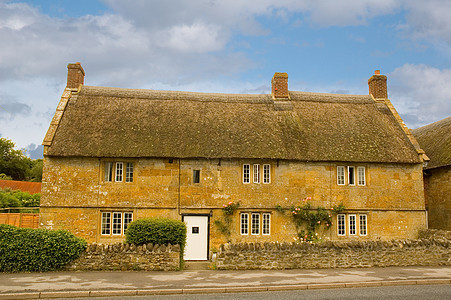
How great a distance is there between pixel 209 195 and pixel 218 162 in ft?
5.74

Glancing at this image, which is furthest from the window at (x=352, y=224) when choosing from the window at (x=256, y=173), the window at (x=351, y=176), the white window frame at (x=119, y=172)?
the white window frame at (x=119, y=172)

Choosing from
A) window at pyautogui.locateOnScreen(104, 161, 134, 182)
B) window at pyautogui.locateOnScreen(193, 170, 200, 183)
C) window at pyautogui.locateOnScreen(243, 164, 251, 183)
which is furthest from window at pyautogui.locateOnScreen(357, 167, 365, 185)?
window at pyautogui.locateOnScreen(104, 161, 134, 182)

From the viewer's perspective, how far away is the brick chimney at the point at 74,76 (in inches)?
869

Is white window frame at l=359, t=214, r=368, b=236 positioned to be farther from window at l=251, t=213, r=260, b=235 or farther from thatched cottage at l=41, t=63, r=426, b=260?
window at l=251, t=213, r=260, b=235

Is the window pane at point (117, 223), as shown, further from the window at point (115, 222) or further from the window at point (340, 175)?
the window at point (340, 175)

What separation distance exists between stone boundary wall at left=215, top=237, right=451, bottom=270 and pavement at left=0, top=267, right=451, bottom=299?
454mm

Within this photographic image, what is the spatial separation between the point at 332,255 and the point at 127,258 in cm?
823

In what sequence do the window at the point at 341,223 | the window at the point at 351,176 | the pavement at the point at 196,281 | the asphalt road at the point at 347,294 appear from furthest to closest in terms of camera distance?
1. the window at the point at 351,176
2. the window at the point at 341,223
3. the pavement at the point at 196,281
4. the asphalt road at the point at 347,294

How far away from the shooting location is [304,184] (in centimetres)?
1962

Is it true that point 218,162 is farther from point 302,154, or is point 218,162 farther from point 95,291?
point 95,291

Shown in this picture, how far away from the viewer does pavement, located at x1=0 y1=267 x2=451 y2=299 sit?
1129 centimetres

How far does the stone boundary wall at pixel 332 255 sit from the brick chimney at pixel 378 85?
1101 centimetres

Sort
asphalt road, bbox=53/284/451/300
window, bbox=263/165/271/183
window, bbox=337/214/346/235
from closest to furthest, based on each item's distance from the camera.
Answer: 1. asphalt road, bbox=53/284/451/300
2. window, bbox=263/165/271/183
3. window, bbox=337/214/346/235

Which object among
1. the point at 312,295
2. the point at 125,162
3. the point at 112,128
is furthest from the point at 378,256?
the point at 112,128
